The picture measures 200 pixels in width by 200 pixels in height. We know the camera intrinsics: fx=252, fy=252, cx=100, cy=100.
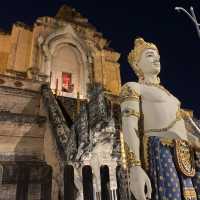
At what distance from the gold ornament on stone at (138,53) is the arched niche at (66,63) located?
14.6 metres

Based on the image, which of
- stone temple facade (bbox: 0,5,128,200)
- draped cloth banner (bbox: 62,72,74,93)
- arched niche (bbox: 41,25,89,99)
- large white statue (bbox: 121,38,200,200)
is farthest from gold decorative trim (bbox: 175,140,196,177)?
draped cloth banner (bbox: 62,72,74,93)

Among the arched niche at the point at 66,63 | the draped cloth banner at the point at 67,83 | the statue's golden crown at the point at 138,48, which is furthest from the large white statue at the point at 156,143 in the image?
the draped cloth banner at the point at 67,83

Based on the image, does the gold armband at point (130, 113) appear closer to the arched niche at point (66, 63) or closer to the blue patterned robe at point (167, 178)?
the blue patterned robe at point (167, 178)

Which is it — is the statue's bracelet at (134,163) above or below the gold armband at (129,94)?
below

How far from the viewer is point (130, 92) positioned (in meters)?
4.18

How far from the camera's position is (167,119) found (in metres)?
4.10

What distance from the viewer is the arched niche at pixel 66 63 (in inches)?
781

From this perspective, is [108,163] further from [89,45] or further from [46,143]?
[89,45]

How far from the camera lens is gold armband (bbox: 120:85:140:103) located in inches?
162

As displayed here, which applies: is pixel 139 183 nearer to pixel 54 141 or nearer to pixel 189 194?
pixel 189 194

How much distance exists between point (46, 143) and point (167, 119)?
19.4ft

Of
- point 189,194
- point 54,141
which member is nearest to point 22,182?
point 54,141

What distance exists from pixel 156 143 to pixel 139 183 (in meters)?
0.70

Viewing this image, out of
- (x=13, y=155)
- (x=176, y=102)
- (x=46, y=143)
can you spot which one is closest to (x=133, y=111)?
(x=176, y=102)
